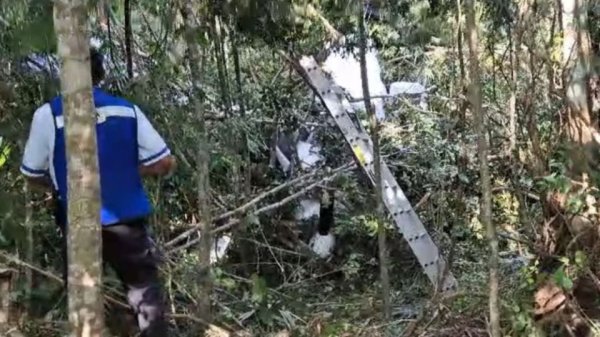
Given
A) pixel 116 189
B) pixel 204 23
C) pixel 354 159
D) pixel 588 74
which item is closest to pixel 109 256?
pixel 116 189

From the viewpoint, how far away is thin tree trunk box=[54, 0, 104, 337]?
238 cm

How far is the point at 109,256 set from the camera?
3.24m

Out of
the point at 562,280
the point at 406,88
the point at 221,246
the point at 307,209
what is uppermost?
the point at 406,88

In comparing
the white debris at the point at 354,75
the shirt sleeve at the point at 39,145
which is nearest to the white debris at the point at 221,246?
the white debris at the point at 354,75

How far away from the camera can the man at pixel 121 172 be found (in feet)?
10.1

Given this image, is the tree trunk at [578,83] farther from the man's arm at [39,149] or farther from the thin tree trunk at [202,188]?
the man's arm at [39,149]

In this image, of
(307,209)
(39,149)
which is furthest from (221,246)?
(39,149)

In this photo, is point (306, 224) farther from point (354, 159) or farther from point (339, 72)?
point (339, 72)

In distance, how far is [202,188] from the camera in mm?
3719

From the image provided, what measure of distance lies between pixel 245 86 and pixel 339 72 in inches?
26.0

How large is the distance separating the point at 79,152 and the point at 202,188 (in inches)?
52.4

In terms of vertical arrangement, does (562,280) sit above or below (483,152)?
below

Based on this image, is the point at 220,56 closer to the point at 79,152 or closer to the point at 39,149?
the point at 39,149

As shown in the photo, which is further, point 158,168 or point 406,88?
point 406,88
